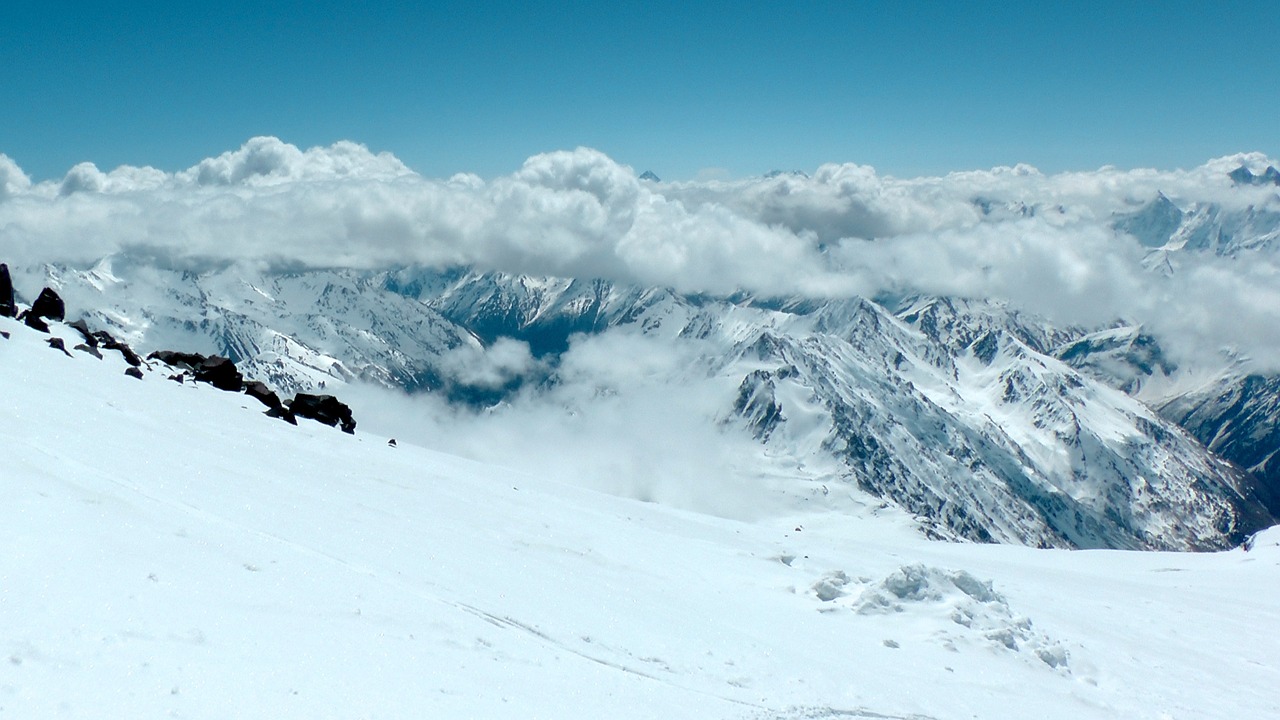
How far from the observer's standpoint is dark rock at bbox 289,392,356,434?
50.4m

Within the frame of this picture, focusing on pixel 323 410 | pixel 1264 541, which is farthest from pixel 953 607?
pixel 1264 541

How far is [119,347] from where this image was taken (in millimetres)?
49688

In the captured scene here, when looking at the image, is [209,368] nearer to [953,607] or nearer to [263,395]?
[263,395]

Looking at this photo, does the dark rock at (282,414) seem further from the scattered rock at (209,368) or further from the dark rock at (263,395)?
the scattered rock at (209,368)

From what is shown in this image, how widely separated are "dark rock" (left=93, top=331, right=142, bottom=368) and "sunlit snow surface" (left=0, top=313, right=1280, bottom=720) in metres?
3.61

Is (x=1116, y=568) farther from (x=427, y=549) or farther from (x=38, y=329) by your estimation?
(x=38, y=329)

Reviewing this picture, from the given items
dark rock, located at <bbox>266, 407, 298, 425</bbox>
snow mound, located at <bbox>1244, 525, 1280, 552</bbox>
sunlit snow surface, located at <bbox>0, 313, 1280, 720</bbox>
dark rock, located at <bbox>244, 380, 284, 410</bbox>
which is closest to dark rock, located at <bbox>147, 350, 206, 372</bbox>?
dark rock, located at <bbox>244, 380, 284, 410</bbox>

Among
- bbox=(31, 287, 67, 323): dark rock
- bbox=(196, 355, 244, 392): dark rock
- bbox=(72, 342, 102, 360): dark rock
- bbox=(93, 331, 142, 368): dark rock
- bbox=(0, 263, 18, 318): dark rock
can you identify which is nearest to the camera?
bbox=(72, 342, 102, 360): dark rock

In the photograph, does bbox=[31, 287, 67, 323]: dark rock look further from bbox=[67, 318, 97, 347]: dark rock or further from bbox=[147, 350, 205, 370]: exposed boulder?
bbox=[147, 350, 205, 370]: exposed boulder

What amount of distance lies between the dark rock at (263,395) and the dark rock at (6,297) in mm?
13949

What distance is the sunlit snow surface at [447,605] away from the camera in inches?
557

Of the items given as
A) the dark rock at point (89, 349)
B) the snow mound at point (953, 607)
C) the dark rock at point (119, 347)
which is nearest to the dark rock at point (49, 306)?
the dark rock at point (119, 347)

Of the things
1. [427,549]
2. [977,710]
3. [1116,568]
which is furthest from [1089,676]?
[1116,568]

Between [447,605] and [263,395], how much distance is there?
3502 cm
